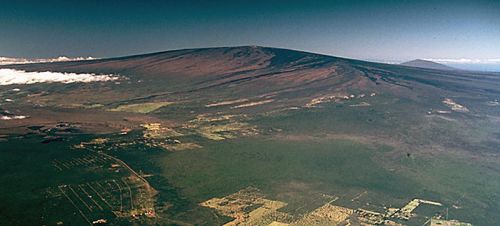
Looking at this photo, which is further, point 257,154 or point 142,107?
point 142,107

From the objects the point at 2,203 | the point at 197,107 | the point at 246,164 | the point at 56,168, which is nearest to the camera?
the point at 2,203

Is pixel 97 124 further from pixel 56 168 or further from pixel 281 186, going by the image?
pixel 281 186

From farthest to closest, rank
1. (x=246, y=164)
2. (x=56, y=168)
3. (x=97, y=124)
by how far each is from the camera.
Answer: (x=97, y=124), (x=246, y=164), (x=56, y=168)

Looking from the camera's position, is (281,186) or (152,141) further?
(152,141)

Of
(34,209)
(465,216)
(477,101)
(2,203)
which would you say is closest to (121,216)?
(34,209)

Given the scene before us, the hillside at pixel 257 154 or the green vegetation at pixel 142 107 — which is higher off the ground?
the green vegetation at pixel 142 107

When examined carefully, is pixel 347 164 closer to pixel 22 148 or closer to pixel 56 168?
pixel 56 168

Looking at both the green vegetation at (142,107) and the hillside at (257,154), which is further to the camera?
the green vegetation at (142,107)

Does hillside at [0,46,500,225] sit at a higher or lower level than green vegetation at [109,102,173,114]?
lower

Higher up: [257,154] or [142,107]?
[142,107]

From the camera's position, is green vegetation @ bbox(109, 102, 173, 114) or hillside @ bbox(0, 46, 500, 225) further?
green vegetation @ bbox(109, 102, 173, 114)
